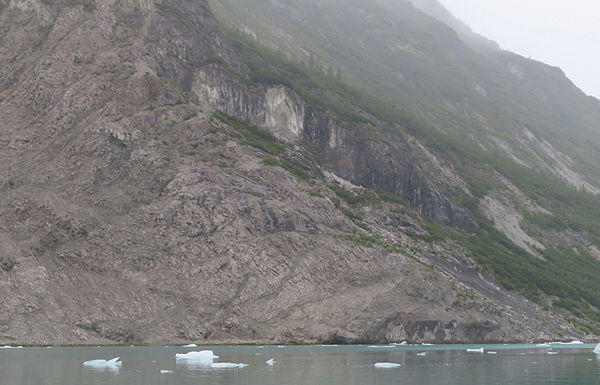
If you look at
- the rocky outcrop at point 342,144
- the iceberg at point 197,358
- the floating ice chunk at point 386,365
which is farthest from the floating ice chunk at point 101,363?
the rocky outcrop at point 342,144

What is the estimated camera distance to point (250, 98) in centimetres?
14538

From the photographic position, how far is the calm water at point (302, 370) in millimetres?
44781

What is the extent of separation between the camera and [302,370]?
172 ft

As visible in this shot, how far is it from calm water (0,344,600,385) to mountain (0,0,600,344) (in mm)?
20077

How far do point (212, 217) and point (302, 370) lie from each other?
5356 cm

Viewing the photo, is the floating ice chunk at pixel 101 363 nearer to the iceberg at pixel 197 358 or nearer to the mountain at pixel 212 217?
the iceberg at pixel 197 358

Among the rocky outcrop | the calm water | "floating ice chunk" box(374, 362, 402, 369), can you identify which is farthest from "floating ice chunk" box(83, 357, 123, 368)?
the rocky outcrop

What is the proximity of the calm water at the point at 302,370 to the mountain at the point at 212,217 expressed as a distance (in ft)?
65.9

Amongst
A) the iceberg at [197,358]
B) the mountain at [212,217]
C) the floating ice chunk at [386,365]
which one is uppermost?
the mountain at [212,217]

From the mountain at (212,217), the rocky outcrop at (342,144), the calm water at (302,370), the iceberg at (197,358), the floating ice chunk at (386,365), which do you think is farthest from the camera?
the rocky outcrop at (342,144)

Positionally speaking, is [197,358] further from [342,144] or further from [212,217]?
[342,144]

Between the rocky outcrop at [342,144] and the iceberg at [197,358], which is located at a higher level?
the rocky outcrop at [342,144]

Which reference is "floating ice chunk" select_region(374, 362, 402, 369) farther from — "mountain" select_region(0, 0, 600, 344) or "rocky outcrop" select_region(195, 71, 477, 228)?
"rocky outcrop" select_region(195, 71, 477, 228)

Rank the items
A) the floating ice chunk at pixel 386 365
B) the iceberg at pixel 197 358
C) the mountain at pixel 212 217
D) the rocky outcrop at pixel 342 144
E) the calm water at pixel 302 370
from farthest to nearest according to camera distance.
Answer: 1. the rocky outcrop at pixel 342 144
2. the mountain at pixel 212 217
3. the iceberg at pixel 197 358
4. the floating ice chunk at pixel 386 365
5. the calm water at pixel 302 370
